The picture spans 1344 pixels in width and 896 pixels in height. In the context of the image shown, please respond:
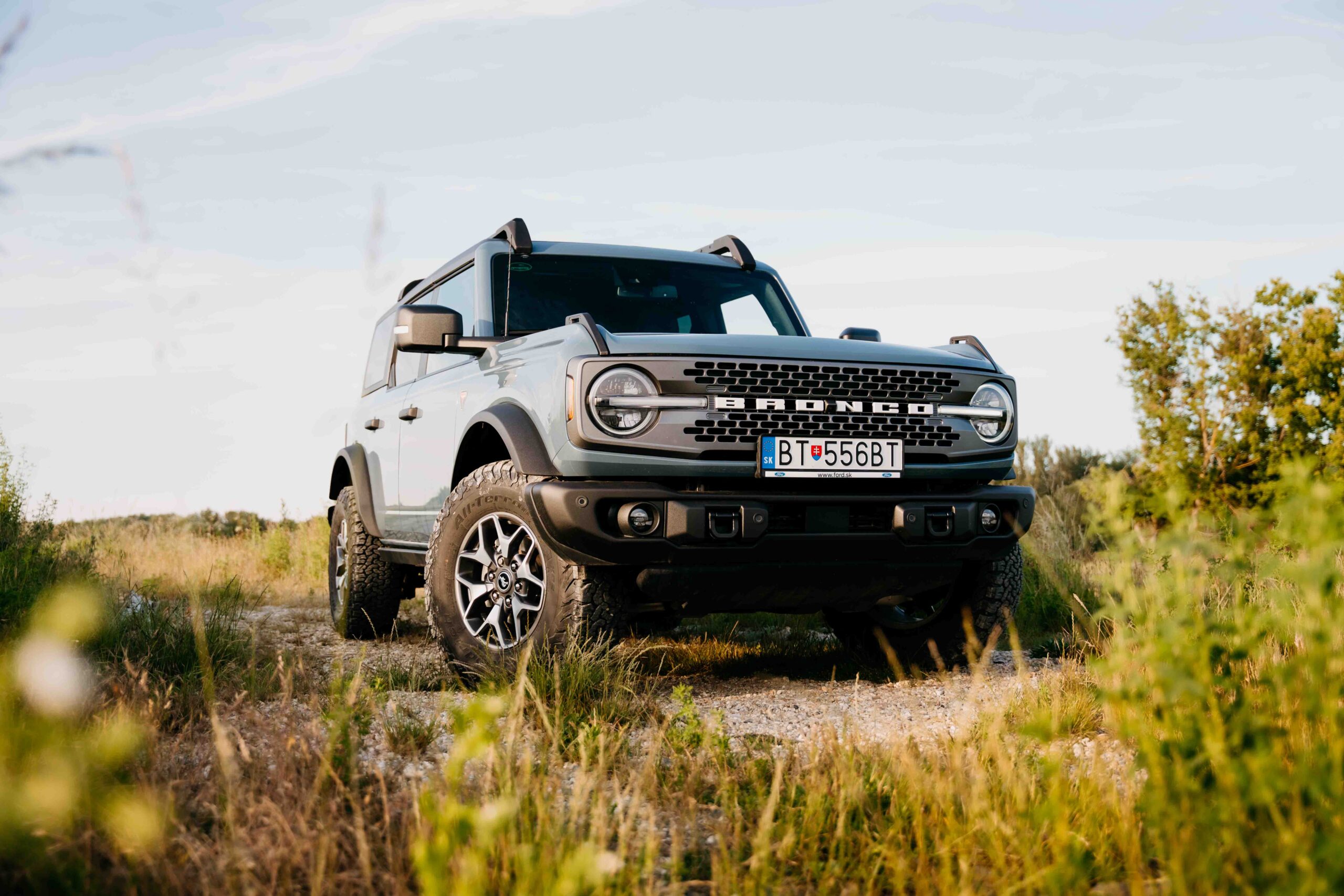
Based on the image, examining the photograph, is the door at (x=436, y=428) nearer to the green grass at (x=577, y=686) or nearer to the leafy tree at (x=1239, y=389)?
the green grass at (x=577, y=686)

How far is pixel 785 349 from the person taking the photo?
412 cm

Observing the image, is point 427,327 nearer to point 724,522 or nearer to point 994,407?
point 724,522

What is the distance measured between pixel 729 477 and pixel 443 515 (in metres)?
1.24

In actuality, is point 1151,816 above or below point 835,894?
above

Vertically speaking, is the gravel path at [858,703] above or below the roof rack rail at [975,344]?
below

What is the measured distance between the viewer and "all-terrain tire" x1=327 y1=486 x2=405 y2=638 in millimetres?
6363

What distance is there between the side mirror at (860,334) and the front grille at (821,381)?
2.85 ft

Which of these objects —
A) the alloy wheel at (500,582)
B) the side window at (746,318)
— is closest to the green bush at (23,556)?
the alloy wheel at (500,582)

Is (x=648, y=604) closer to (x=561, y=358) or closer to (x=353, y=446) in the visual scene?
(x=561, y=358)

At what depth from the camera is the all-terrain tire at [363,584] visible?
20.9ft

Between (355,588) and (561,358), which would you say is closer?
(561,358)

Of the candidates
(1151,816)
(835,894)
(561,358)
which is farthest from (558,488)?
(1151,816)

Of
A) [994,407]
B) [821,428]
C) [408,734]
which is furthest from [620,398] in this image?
[994,407]

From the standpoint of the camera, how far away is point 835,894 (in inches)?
88.7
